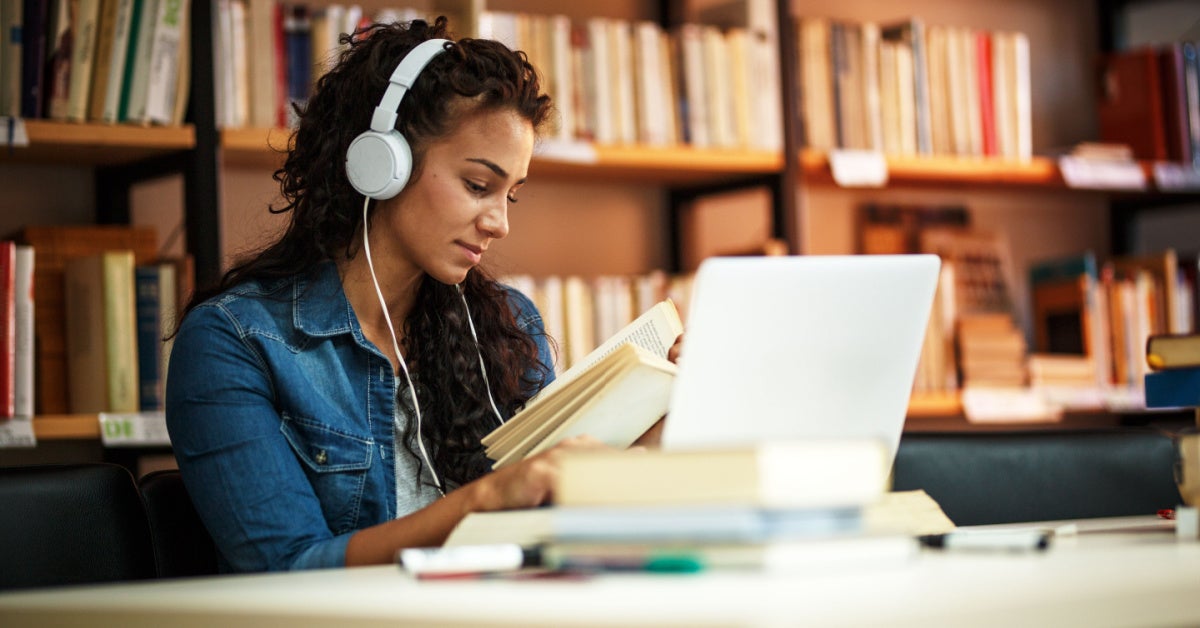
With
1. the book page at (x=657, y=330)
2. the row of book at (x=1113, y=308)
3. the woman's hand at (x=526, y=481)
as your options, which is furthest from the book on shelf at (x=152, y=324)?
the row of book at (x=1113, y=308)

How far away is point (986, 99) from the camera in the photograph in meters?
2.87

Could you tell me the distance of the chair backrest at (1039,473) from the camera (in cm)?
156

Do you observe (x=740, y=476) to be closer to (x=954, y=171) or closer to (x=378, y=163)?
(x=378, y=163)

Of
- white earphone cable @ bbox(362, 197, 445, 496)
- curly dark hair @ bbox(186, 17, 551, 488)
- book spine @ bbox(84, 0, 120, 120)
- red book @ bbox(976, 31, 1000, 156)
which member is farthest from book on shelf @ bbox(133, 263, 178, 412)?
red book @ bbox(976, 31, 1000, 156)

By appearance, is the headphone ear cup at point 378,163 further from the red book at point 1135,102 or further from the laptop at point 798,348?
the red book at point 1135,102

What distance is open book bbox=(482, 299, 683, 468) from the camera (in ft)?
3.48

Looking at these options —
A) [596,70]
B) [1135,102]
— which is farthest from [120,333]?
[1135,102]

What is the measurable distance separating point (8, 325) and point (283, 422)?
86 centimetres

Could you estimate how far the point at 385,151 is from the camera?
1.41 m

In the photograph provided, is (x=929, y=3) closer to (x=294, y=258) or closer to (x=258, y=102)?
(x=258, y=102)

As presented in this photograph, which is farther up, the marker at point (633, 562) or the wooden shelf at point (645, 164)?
the wooden shelf at point (645, 164)

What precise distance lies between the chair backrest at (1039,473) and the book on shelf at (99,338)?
1.21 meters

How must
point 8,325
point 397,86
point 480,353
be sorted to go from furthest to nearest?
A: point 8,325 < point 480,353 < point 397,86

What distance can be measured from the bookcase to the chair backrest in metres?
1.00
